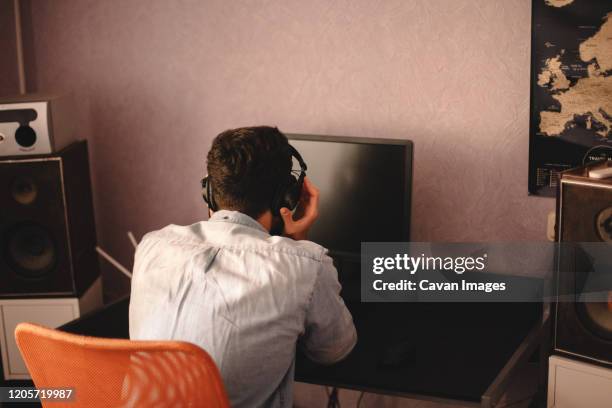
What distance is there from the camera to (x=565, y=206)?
168 cm

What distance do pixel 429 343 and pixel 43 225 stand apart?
1254 mm

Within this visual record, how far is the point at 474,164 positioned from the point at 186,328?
1.05 metres

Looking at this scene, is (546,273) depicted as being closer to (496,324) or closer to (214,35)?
(496,324)

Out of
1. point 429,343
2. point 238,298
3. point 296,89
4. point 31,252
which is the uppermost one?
point 296,89

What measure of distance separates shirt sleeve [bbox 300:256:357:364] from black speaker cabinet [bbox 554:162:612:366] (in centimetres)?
50

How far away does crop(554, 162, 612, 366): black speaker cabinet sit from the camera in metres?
1.65

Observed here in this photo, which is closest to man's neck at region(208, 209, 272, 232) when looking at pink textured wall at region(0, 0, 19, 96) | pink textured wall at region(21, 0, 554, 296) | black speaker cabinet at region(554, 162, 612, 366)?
black speaker cabinet at region(554, 162, 612, 366)

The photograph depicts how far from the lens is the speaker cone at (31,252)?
95.6 inches

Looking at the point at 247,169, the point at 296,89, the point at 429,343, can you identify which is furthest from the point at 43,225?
the point at 429,343

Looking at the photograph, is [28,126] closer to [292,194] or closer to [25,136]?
[25,136]

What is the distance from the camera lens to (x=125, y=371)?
1.26 m

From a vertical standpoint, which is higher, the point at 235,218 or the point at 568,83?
the point at 568,83

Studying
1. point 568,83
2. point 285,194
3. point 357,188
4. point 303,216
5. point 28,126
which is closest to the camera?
point 285,194

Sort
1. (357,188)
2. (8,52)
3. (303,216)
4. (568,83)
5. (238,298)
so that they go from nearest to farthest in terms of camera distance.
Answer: (238,298)
(303,216)
(568,83)
(357,188)
(8,52)
